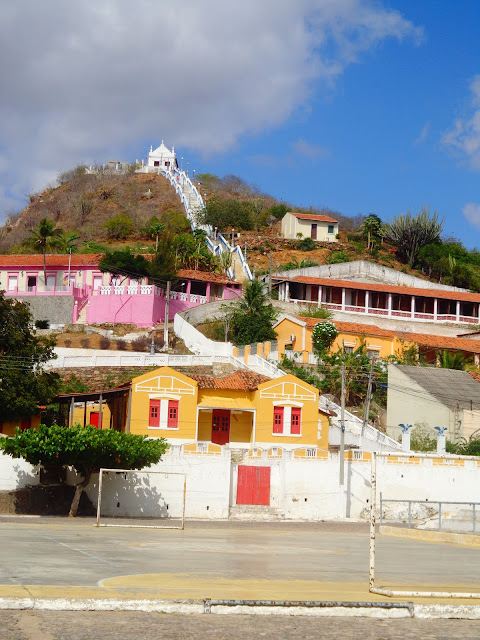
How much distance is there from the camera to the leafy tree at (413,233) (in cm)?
9150

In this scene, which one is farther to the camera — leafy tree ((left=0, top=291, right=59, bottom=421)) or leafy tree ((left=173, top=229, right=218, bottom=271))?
leafy tree ((left=173, top=229, right=218, bottom=271))

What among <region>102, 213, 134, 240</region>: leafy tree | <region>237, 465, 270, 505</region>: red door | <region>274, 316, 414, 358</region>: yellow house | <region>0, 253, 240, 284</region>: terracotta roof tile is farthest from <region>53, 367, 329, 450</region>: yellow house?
<region>102, 213, 134, 240</region>: leafy tree

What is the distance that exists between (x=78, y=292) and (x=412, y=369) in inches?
943

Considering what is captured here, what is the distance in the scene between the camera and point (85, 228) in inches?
3858

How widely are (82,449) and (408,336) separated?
32.1 metres

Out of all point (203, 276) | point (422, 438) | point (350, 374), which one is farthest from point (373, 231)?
point (422, 438)

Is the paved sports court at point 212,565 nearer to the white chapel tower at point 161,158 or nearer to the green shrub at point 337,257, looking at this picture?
the green shrub at point 337,257

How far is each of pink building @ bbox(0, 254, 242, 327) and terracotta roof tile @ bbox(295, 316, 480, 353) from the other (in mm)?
9460

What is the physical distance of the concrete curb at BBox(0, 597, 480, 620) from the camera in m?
10.8

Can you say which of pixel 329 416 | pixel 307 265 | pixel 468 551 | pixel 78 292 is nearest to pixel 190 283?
pixel 78 292

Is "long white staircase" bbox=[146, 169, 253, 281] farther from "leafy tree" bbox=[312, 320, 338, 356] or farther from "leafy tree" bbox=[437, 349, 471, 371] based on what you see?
"leafy tree" bbox=[437, 349, 471, 371]

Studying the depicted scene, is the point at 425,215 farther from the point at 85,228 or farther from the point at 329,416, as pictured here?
the point at 329,416

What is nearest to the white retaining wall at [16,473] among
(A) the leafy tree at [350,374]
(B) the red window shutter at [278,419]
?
(B) the red window shutter at [278,419]

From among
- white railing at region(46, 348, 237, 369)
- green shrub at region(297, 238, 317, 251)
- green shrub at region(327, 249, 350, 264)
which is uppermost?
green shrub at region(297, 238, 317, 251)
